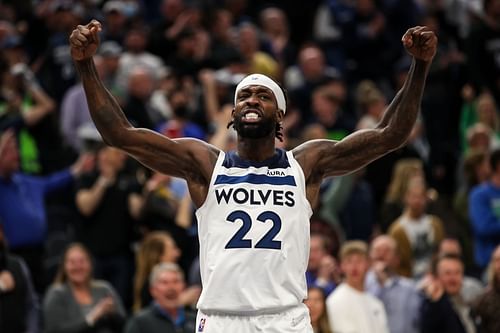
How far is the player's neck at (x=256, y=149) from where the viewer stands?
877 centimetres

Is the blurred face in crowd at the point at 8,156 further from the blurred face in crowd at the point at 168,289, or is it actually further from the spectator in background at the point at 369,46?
the spectator in background at the point at 369,46

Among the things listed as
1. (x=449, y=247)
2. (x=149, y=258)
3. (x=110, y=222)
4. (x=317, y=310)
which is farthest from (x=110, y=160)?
(x=449, y=247)

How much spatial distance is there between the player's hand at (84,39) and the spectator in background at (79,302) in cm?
474

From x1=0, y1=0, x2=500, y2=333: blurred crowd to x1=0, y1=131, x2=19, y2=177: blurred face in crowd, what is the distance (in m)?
0.02

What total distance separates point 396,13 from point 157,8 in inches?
147

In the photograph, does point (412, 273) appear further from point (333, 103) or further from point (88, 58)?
point (88, 58)

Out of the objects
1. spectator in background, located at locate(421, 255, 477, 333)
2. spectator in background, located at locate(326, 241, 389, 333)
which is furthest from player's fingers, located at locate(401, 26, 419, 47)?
spectator in background, located at locate(421, 255, 477, 333)

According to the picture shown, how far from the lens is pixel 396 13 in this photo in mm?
21375

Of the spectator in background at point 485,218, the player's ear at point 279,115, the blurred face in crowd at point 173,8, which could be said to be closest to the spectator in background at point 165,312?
the spectator in background at point 485,218

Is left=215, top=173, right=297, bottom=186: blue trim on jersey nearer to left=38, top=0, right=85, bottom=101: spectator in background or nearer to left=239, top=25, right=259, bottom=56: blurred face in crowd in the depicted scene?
left=38, top=0, right=85, bottom=101: spectator in background

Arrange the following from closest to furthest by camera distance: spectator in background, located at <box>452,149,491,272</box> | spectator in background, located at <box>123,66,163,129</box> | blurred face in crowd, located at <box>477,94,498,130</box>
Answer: spectator in background, located at <box>452,149,491,272</box> → spectator in background, located at <box>123,66,163,129</box> → blurred face in crowd, located at <box>477,94,498,130</box>

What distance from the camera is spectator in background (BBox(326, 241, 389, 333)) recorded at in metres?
12.7

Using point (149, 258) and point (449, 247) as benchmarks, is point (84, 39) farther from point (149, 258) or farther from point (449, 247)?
point (449, 247)

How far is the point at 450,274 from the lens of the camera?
1331 centimetres
